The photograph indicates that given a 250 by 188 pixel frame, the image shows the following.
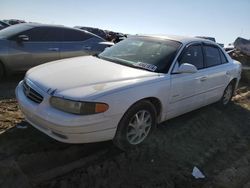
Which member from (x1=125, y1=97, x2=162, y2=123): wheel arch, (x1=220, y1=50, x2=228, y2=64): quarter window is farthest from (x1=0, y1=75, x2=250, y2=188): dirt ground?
(x1=220, y1=50, x2=228, y2=64): quarter window

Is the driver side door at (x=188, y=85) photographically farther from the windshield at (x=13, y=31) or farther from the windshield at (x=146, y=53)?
the windshield at (x=13, y=31)

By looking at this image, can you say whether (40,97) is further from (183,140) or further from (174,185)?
(183,140)

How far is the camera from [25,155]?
396 centimetres

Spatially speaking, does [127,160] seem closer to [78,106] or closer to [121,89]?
[121,89]

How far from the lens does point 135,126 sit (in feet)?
14.3

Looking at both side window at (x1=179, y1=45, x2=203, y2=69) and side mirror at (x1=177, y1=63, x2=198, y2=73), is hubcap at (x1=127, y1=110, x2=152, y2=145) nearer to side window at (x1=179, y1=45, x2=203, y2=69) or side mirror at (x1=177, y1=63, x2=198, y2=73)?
side mirror at (x1=177, y1=63, x2=198, y2=73)

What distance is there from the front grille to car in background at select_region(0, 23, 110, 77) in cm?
309

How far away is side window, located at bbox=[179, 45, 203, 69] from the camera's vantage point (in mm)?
5273

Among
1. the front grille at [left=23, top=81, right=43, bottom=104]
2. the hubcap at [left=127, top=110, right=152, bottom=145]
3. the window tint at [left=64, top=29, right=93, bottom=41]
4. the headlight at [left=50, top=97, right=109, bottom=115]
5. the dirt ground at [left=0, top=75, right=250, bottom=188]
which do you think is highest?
the headlight at [left=50, top=97, right=109, bottom=115]

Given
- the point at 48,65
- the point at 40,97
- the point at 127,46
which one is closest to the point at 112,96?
the point at 40,97

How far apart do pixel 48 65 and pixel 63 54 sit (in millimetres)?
3308

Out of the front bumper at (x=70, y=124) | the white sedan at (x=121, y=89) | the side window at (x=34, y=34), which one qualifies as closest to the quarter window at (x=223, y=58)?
the white sedan at (x=121, y=89)

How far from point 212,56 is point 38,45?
4.16 m

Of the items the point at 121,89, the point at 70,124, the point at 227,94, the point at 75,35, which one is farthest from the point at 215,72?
the point at 75,35
